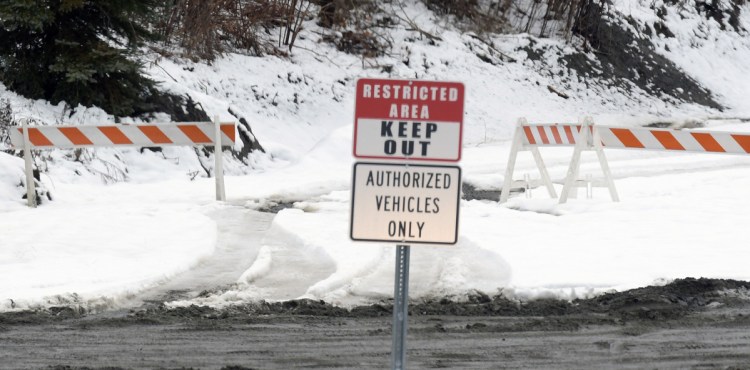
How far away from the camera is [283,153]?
68.6 ft

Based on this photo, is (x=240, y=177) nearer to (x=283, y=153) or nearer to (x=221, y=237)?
(x=283, y=153)

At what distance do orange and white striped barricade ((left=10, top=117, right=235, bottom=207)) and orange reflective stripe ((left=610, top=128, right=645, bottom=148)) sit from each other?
5.00 meters

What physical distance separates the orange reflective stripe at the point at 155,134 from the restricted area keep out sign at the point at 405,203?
31.9 feet

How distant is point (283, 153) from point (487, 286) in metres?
12.0

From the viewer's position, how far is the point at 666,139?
14.2 metres

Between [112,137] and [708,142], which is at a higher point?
[708,142]

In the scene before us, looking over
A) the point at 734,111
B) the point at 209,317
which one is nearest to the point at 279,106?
the point at 734,111

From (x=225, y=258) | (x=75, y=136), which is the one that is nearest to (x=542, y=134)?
(x=225, y=258)

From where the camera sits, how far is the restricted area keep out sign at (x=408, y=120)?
5402 millimetres

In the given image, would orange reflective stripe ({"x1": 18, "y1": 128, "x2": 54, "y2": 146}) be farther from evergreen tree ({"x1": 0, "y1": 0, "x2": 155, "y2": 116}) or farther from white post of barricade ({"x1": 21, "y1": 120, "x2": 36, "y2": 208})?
evergreen tree ({"x1": 0, "y1": 0, "x2": 155, "y2": 116})

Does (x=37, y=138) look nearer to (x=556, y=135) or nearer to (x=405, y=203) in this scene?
(x=556, y=135)

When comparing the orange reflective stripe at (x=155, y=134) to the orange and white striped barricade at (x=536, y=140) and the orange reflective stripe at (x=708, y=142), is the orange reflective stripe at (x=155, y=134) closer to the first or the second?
the orange and white striped barricade at (x=536, y=140)

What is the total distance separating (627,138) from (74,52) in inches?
329

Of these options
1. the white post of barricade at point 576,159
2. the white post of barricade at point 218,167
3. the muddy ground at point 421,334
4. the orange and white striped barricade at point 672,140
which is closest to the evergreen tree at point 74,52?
the white post of barricade at point 218,167
